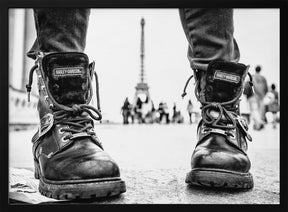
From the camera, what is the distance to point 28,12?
1.11m

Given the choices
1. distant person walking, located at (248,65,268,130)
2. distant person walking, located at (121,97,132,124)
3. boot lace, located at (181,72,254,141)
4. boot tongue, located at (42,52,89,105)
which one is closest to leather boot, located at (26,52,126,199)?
boot tongue, located at (42,52,89,105)

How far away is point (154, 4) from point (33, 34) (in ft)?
1.06

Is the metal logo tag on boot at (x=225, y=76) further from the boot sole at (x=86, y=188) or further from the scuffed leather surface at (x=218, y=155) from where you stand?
the boot sole at (x=86, y=188)

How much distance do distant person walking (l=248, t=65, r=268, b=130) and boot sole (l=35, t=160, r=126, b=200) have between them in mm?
478

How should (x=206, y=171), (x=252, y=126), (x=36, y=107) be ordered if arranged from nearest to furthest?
(x=206, y=171) → (x=36, y=107) → (x=252, y=126)

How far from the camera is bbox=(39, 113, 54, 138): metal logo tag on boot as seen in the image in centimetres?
103

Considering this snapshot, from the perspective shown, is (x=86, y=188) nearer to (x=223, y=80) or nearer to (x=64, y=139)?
(x=64, y=139)

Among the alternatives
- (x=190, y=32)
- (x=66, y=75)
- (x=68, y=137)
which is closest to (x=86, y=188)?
(x=68, y=137)

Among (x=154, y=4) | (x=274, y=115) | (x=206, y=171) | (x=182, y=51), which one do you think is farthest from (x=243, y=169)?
(x=154, y=4)

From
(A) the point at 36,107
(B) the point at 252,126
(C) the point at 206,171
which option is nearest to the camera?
(C) the point at 206,171

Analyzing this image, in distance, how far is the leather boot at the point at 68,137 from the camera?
3.09ft

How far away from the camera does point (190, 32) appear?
1.16m

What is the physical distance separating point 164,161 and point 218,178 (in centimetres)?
26
